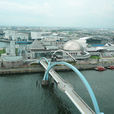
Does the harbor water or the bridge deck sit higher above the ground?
the bridge deck

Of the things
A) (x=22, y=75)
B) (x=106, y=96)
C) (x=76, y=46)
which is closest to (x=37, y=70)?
(x=22, y=75)

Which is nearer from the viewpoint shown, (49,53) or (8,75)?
(8,75)

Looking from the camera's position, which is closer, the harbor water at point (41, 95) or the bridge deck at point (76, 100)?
the bridge deck at point (76, 100)

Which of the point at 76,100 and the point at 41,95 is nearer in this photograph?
the point at 76,100

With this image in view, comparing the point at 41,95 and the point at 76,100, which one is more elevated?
the point at 76,100

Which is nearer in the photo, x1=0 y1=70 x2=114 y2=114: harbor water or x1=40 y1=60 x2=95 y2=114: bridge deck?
x1=40 y1=60 x2=95 y2=114: bridge deck

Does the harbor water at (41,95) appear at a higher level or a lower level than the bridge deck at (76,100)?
lower

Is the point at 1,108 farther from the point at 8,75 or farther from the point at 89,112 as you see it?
the point at 8,75

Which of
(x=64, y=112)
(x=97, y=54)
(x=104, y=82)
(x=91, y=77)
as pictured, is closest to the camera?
(x=64, y=112)
